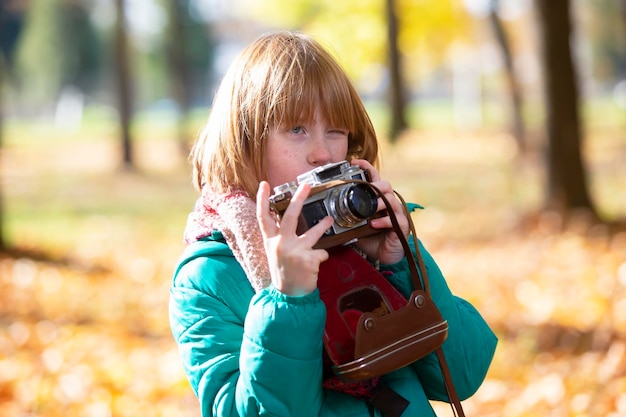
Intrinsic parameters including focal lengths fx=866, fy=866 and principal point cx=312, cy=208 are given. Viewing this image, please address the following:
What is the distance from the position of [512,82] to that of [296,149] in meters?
16.8

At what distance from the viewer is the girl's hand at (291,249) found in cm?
166

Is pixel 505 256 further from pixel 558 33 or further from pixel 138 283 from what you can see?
pixel 138 283

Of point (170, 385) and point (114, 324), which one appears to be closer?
point (170, 385)

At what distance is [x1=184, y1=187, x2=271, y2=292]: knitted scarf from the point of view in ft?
5.88

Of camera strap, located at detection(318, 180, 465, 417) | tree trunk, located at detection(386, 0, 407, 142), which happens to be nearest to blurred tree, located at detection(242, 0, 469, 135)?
tree trunk, located at detection(386, 0, 407, 142)

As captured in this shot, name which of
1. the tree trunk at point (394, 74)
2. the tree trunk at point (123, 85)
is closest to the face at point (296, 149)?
the tree trunk at point (123, 85)

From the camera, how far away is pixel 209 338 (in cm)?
185

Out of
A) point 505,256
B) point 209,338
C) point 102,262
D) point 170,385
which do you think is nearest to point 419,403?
point 209,338

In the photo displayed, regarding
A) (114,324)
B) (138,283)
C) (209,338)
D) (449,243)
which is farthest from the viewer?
(449,243)

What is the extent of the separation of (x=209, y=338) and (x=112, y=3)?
18138 millimetres

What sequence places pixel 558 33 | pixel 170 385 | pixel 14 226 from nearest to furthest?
pixel 170 385 < pixel 558 33 < pixel 14 226

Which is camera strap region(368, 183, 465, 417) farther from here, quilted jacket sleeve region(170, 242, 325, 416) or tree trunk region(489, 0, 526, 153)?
tree trunk region(489, 0, 526, 153)

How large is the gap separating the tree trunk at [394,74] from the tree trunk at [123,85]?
6048 mm

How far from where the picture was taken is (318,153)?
1924 mm
